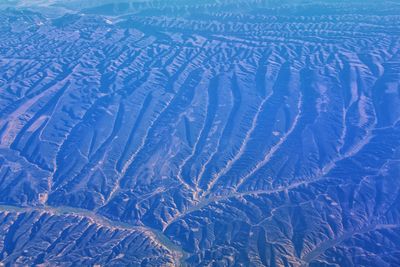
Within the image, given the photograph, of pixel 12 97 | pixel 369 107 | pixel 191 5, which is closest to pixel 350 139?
pixel 369 107

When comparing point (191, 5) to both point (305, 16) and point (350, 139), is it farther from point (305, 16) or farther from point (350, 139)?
point (350, 139)

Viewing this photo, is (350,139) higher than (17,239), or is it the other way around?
(350,139)

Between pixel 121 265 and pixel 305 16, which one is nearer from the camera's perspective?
pixel 121 265

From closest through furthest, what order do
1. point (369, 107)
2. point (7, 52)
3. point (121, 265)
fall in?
1. point (121, 265)
2. point (369, 107)
3. point (7, 52)

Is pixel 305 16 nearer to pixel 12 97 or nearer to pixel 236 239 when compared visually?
pixel 12 97

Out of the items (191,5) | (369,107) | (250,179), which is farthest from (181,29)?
(250,179)

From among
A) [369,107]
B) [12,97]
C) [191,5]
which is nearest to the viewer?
[369,107]
